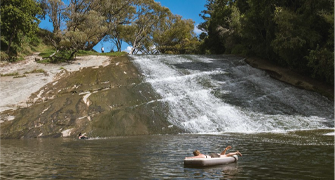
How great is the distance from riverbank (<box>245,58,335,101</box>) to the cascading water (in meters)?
0.69

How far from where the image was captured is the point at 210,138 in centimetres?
1532

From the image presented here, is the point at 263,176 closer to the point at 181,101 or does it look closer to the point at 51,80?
the point at 181,101

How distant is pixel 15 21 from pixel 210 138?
27795 mm

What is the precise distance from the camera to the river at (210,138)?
8320mm

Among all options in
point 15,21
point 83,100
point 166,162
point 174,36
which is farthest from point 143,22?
point 166,162

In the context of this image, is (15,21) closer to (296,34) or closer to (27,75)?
(27,75)

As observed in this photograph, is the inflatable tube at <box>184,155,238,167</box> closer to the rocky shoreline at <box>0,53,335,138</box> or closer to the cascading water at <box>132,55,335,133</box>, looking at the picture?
the rocky shoreline at <box>0,53,335,138</box>

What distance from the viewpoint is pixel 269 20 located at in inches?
1242

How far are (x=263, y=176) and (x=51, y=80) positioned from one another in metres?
23.1

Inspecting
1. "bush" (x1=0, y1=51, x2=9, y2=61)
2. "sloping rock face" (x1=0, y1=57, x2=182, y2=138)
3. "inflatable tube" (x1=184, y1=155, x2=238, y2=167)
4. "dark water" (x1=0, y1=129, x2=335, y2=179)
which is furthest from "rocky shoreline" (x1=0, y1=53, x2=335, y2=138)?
"inflatable tube" (x1=184, y1=155, x2=238, y2=167)

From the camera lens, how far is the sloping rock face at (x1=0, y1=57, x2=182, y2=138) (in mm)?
18750

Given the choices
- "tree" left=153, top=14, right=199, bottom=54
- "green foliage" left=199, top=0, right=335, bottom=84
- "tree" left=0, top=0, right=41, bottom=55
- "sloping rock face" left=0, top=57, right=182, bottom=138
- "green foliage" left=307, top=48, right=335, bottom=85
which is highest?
"tree" left=153, top=14, right=199, bottom=54

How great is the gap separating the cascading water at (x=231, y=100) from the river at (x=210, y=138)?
7 centimetres

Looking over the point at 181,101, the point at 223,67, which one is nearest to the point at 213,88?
the point at 181,101
